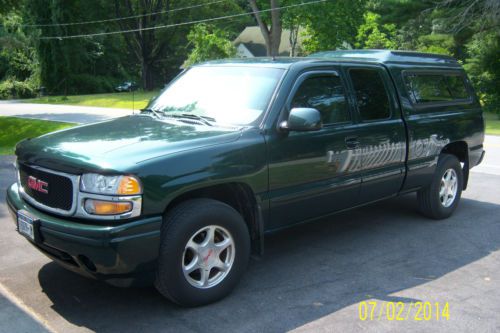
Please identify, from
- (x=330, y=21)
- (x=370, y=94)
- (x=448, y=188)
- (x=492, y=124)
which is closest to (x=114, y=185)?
(x=370, y=94)

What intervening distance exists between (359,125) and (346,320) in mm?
2018

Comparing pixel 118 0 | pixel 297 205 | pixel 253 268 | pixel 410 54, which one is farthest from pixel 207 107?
pixel 118 0

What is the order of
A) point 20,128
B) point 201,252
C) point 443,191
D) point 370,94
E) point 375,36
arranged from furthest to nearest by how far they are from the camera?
point 375,36 < point 20,128 < point 443,191 < point 370,94 < point 201,252

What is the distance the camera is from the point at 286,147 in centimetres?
446

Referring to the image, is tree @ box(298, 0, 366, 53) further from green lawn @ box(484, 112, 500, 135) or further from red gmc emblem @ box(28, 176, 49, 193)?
red gmc emblem @ box(28, 176, 49, 193)

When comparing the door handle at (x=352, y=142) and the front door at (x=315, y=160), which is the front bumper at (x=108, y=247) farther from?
the door handle at (x=352, y=142)

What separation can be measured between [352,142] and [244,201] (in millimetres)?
1290

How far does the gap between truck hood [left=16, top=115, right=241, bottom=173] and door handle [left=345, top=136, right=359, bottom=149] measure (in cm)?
118

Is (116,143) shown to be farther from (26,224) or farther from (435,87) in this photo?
(435,87)

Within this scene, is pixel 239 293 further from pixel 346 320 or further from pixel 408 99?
pixel 408 99

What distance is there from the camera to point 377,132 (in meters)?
5.29

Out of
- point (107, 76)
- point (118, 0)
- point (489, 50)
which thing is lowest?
point (107, 76)

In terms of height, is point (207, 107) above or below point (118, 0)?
below

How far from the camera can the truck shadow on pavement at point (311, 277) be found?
3.83 m
